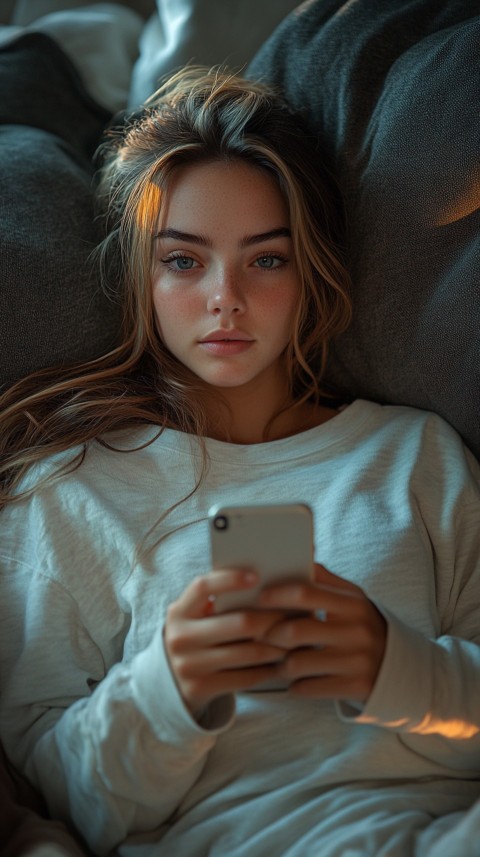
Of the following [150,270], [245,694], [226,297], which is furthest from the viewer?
[150,270]

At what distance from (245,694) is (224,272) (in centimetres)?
53

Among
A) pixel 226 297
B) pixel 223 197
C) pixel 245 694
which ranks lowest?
pixel 245 694

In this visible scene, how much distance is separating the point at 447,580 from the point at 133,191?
0.69 metres

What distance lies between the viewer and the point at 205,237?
1.18 m

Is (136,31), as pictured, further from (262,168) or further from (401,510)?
(401,510)

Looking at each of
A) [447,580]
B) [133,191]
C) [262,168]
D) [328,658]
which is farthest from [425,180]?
[328,658]

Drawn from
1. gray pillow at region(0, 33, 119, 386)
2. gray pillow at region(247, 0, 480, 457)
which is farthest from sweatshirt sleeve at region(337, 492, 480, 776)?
gray pillow at region(0, 33, 119, 386)

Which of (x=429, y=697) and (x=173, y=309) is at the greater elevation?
(x=173, y=309)

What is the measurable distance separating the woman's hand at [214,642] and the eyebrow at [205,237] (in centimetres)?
51

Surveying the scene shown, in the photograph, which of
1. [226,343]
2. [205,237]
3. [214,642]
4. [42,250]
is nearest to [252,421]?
[226,343]

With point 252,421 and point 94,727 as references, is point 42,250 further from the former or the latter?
point 94,727

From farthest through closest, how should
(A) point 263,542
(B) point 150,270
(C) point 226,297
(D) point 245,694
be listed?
1. (B) point 150,270
2. (C) point 226,297
3. (D) point 245,694
4. (A) point 263,542

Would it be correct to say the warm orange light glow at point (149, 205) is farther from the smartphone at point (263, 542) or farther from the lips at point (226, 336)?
the smartphone at point (263, 542)

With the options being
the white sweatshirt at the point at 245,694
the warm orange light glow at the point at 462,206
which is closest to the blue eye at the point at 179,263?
the white sweatshirt at the point at 245,694
